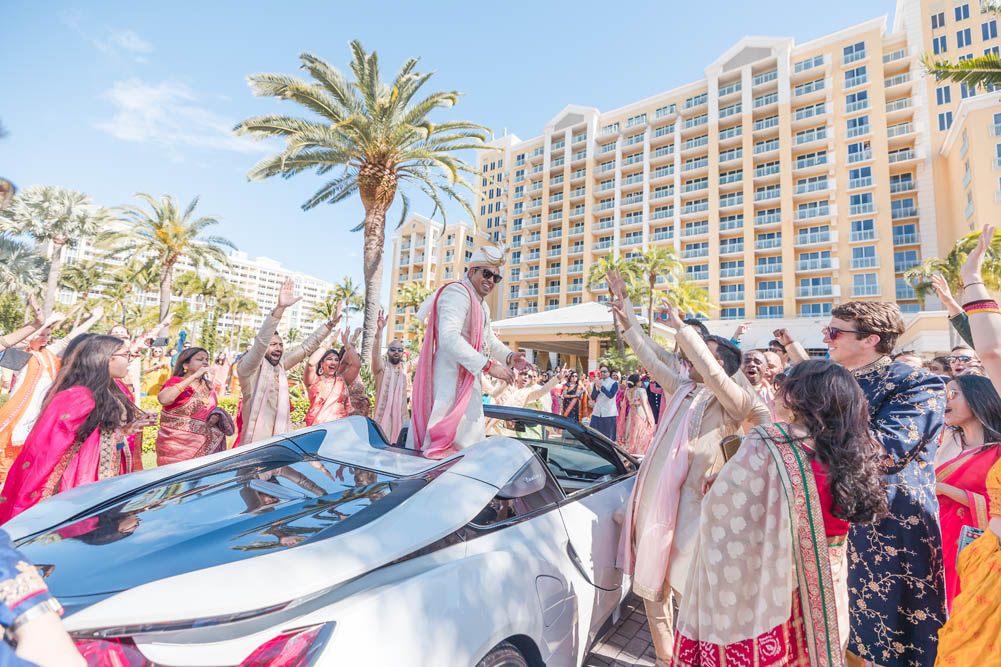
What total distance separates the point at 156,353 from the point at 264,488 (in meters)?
7.62

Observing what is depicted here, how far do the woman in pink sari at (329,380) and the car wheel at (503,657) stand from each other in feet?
13.5

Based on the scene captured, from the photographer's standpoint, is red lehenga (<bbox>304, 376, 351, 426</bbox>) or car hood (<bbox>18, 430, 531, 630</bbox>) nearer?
car hood (<bbox>18, 430, 531, 630</bbox>)

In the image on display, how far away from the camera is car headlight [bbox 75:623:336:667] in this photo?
1.00 m

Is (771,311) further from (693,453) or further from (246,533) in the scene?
(246,533)

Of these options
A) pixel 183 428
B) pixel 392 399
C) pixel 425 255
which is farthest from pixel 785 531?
pixel 425 255

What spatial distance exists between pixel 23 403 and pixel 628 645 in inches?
202

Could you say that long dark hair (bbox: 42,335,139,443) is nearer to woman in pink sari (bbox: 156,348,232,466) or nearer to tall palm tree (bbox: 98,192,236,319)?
woman in pink sari (bbox: 156,348,232,466)

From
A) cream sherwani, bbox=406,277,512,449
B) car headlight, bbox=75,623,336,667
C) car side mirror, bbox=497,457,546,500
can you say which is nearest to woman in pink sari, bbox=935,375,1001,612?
car side mirror, bbox=497,457,546,500

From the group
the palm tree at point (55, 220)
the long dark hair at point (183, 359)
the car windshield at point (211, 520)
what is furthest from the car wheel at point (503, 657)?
the palm tree at point (55, 220)

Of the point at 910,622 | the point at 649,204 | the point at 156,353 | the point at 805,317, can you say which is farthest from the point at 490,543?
the point at 649,204

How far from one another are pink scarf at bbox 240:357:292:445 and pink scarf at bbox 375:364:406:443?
120cm

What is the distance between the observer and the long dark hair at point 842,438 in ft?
5.44

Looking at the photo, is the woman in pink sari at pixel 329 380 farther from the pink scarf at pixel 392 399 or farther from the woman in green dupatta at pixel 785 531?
the woman in green dupatta at pixel 785 531

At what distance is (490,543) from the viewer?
1.69 metres
